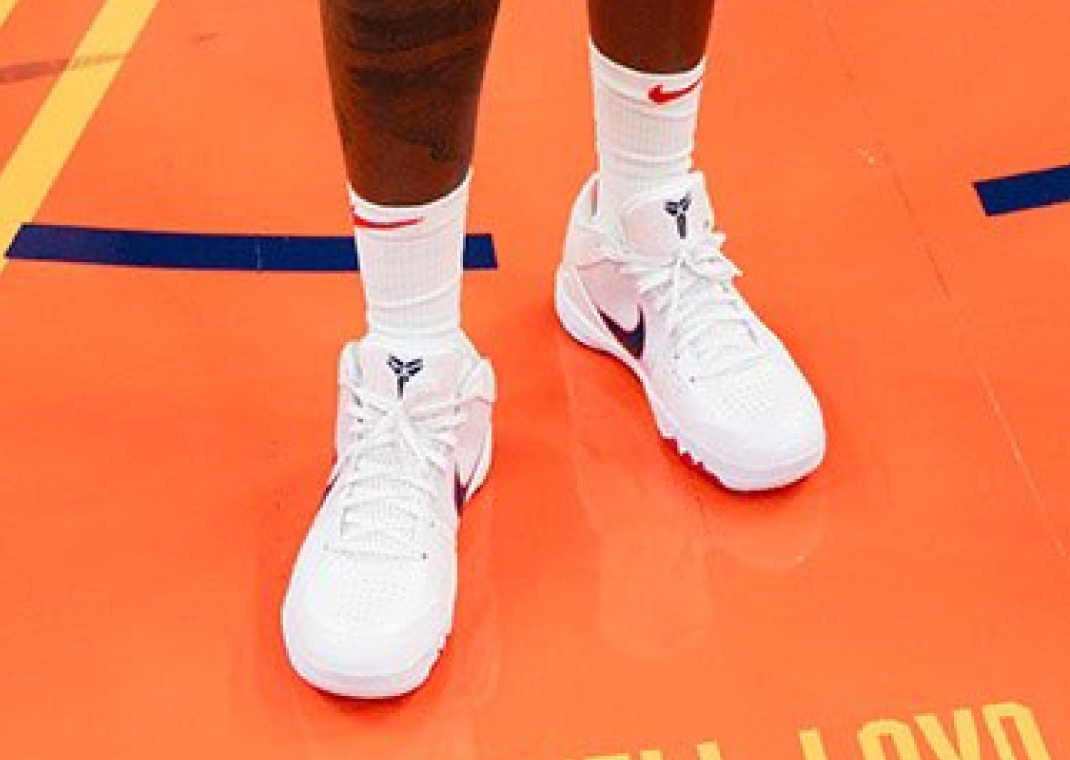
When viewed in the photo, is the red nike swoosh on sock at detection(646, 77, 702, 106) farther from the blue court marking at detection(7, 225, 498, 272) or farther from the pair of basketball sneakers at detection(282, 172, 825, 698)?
the blue court marking at detection(7, 225, 498, 272)

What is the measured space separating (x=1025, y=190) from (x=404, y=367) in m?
0.69

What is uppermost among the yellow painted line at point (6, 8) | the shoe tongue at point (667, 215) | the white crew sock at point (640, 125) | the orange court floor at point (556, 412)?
the white crew sock at point (640, 125)

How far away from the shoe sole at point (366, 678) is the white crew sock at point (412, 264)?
8.0 inches

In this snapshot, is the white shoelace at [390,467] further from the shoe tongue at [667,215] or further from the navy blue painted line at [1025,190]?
the navy blue painted line at [1025,190]

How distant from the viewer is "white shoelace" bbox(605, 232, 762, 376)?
1.33 m

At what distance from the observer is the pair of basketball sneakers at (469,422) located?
3.85 ft

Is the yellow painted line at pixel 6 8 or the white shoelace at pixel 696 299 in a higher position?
the white shoelace at pixel 696 299

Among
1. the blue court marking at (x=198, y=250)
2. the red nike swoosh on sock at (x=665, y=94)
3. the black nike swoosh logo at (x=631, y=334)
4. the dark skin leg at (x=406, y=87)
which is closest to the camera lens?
the dark skin leg at (x=406, y=87)

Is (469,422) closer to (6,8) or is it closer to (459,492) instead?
(459,492)

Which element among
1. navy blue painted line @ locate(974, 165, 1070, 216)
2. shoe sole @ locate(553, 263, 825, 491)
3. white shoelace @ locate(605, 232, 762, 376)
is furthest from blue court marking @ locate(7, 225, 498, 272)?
navy blue painted line @ locate(974, 165, 1070, 216)

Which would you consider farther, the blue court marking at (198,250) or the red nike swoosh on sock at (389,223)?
the blue court marking at (198,250)

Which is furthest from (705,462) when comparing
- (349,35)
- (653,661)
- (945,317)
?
(349,35)

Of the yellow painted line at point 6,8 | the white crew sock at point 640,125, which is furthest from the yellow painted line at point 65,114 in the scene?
the white crew sock at point 640,125

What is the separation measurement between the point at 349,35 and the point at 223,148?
2.18 feet
